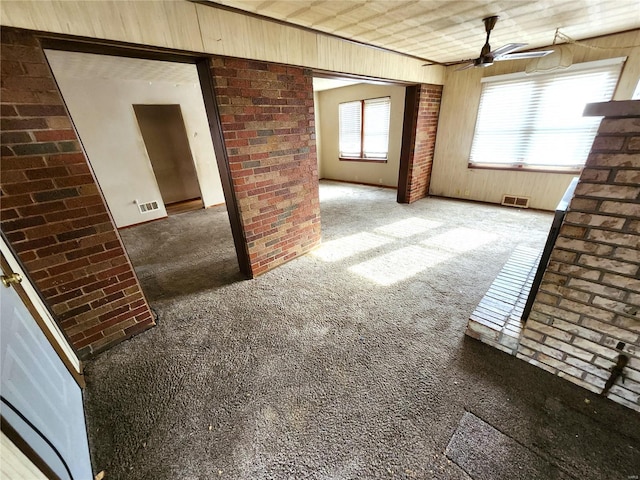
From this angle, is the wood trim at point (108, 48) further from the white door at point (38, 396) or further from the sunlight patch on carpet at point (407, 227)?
the sunlight patch on carpet at point (407, 227)

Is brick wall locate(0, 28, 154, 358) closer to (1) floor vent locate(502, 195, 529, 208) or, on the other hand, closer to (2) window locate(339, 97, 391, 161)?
(1) floor vent locate(502, 195, 529, 208)

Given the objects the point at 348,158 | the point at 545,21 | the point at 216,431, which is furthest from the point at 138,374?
the point at 348,158

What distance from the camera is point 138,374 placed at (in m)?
1.64

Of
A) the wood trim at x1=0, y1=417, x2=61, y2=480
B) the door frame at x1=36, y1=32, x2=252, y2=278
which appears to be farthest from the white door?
the door frame at x1=36, y1=32, x2=252, y2=278

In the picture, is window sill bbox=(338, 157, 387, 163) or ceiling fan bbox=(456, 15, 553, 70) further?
window sill bbox=(338, 157, 387, 163)

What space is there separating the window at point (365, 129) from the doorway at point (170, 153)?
3.77 metres

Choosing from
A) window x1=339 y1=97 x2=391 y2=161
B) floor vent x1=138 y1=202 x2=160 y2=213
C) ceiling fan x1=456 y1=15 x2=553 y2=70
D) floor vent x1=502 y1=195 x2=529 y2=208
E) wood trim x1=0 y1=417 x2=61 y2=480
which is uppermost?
ceiling fan x1=456 y1=15 x2=553 y2=70

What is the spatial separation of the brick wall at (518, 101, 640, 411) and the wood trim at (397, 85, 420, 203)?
359 centimetres

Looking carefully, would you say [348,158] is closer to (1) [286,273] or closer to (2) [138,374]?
(1) [286,273]

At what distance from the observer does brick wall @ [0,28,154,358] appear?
1291mm

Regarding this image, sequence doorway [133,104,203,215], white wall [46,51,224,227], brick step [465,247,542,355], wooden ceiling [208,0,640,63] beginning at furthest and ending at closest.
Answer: doorway [133,104,203,215]
white wall [46,51,224,227]
wooden ceiling [208,0,640,63]
brick step [465,247,542,355]

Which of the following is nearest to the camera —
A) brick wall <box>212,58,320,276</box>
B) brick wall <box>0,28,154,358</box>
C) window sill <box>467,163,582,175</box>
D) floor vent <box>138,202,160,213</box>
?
brick wall <box>0,28,154,358</box>

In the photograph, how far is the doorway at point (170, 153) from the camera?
4.88 m

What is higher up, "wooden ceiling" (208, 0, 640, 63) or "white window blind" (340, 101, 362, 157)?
"wooden ceiling" (208, 0, 640, 63)
